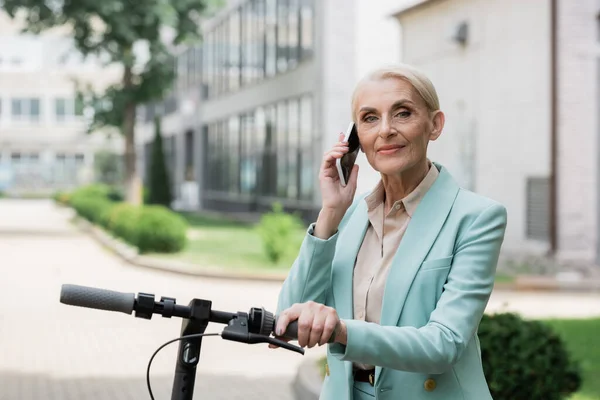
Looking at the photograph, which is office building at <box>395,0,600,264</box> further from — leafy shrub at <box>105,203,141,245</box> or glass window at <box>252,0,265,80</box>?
glass window at <box>252,0,265,80</box>

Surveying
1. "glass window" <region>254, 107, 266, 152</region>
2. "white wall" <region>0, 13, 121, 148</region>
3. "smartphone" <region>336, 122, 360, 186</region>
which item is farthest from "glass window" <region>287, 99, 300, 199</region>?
"white wall" <region>0, 13, 121, 148</region>

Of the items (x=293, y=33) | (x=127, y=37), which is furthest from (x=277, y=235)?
(x=293, y=33)

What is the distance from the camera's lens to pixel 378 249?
2.83 meters

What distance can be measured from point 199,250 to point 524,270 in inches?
309

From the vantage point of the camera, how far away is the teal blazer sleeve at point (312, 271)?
9.12 ft

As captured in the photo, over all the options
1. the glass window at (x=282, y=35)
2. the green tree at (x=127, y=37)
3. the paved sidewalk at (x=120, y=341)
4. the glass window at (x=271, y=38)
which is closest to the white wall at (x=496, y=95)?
the paved sidewalk at (x=120, y=341)

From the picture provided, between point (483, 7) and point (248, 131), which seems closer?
point (483, 7)

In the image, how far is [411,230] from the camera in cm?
271

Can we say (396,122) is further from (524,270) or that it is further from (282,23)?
(282,23)

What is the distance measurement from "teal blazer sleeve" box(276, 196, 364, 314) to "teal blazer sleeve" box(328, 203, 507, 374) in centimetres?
33

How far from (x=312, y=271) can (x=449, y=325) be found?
1.44 ft

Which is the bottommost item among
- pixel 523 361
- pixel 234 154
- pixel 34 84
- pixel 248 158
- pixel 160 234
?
pixel 160 234

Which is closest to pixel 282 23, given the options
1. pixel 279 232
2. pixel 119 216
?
pixel 119 216

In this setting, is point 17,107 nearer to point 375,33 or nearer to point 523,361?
point 375,33
